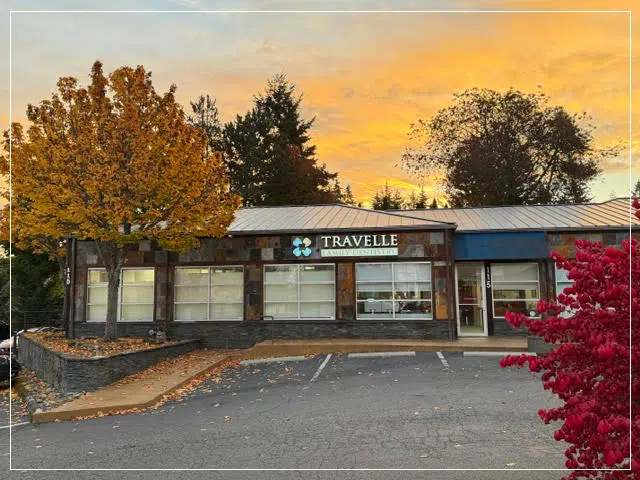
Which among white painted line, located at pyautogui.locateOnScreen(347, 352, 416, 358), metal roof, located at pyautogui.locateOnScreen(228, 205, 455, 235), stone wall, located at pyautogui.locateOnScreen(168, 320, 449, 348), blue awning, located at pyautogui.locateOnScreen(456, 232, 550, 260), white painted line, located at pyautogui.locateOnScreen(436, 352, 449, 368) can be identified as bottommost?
white painted line, located at pyautogui.locateOnScreen(347, 352, 416, 358)

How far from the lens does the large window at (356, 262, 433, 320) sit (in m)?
16.8

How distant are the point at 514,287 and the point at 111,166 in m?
13.4

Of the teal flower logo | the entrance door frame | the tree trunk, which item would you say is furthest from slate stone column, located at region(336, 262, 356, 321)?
the tree trunk

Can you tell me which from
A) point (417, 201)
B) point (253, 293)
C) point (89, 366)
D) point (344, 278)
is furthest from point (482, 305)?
point (417, 201)

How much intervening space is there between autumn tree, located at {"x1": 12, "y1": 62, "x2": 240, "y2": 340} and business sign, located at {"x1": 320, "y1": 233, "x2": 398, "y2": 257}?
4416mm

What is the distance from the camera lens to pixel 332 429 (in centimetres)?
757

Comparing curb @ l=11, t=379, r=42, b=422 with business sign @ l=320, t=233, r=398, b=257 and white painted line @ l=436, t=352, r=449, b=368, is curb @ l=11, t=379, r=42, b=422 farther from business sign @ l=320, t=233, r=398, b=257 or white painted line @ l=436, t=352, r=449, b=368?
business sign @ l=320, t=233, r=398, b=257

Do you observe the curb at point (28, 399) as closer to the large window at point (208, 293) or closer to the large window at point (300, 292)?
the large window at point (208, 293)

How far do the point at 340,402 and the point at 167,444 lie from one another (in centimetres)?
333

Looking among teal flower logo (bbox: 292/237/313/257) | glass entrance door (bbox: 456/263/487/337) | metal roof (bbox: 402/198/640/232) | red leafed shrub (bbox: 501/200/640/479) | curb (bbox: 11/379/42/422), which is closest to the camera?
red leafed shrub (bbox: 501/200/640/479)

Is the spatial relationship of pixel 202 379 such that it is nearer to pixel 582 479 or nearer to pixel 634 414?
pixel 582 479

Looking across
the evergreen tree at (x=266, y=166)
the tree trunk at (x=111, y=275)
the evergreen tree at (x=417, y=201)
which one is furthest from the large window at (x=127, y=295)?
the evergreen tree at (x=417, y=201)

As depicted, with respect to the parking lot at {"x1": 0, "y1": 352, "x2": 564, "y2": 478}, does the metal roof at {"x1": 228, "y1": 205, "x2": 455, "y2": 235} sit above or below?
above

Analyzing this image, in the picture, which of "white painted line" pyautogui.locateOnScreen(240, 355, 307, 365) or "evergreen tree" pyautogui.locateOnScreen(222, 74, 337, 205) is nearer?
"white painted line" pyautogui.locateOnScreen(240, 355, 307, 365)
